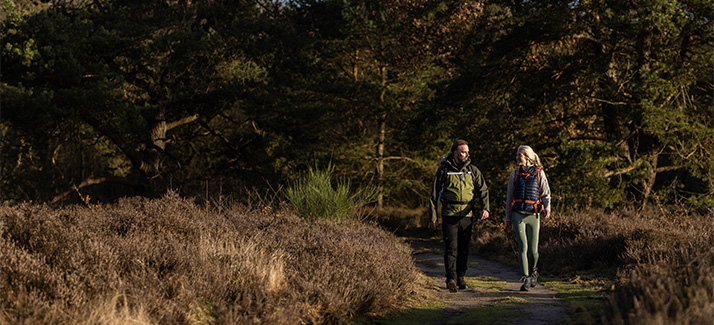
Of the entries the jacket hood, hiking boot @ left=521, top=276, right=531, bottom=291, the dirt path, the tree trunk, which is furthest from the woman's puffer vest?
the tree trunk

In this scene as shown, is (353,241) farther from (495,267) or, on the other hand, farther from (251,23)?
(251,23)

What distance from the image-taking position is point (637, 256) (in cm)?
781

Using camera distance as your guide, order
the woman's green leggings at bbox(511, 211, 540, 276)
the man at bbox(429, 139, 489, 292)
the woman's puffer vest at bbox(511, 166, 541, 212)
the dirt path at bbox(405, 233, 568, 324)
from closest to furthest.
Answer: the dirt path at bbox(405, 233, 568, 324) → the woman's puffer vest at bbox(511, 166, 541, 212) → the woman's green leggings at bbox(511, 211, 540, 276) → the man at bbox(429, 139, 489, 292)

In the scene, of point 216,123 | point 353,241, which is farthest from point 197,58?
point 353,241

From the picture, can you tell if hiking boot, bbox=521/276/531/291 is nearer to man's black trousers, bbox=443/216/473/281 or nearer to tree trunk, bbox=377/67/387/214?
man's black trousers, bbox=443/216/473/281

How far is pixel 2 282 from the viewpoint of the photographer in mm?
5262

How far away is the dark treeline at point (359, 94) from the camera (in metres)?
16.8

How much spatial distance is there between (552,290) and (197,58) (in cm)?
1848

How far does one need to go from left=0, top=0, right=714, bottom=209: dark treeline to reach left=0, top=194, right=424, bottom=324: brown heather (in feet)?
19.4

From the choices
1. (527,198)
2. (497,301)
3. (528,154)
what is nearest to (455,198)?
(527,198)

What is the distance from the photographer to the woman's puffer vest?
27.6ft

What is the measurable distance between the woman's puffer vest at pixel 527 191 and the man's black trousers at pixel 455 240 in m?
0.72

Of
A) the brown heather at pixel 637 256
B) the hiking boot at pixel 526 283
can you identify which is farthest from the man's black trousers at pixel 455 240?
the brown heather at pixel 637 256

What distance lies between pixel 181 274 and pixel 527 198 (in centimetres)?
448
